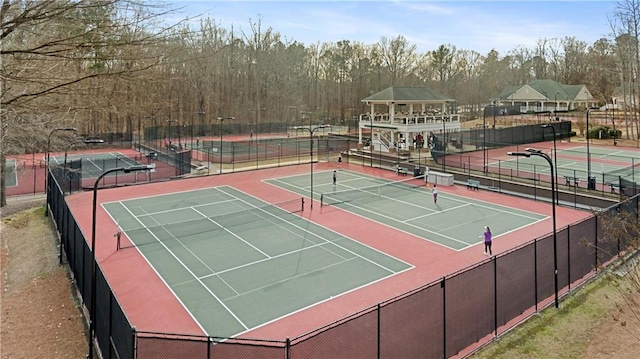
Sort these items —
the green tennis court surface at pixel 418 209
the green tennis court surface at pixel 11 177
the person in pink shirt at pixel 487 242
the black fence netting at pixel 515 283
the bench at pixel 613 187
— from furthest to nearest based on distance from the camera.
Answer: the green tennis court surface at pixel 11 177 < the bench at pixel 613 187 < the green tennis court surface at pixel 418 209 < the person in pink shirt at pixel 487 242 < the black fence netting at pixel 515 283

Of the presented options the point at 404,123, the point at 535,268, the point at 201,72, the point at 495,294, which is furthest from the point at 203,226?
the point at 201,72

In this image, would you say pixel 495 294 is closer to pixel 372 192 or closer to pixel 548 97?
pixel 372 192

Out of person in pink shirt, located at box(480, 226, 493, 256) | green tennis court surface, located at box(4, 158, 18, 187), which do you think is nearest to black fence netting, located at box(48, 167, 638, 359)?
person in pink shirt, located at box(480, 226, 493, 256)

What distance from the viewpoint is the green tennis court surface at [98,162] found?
3746 cm

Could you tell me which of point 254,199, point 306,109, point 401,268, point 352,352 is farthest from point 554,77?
point 352,352

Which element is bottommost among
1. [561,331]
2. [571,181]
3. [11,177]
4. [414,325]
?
[561,331]

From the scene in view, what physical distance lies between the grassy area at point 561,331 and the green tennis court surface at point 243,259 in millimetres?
5138

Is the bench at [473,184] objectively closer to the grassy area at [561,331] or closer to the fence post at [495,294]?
the grassy area at [561,331]

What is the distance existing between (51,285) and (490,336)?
14.2 metres

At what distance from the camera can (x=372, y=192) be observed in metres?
31.2

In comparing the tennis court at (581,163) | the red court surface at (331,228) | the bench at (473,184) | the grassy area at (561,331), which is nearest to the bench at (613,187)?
the red court surface at (331,228)

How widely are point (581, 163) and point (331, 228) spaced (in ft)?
94.1

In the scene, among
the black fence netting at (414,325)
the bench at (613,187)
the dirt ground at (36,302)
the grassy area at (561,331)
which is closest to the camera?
the black fence netting at (414,325)

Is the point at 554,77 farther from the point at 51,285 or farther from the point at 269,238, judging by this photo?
the point at 51,285
